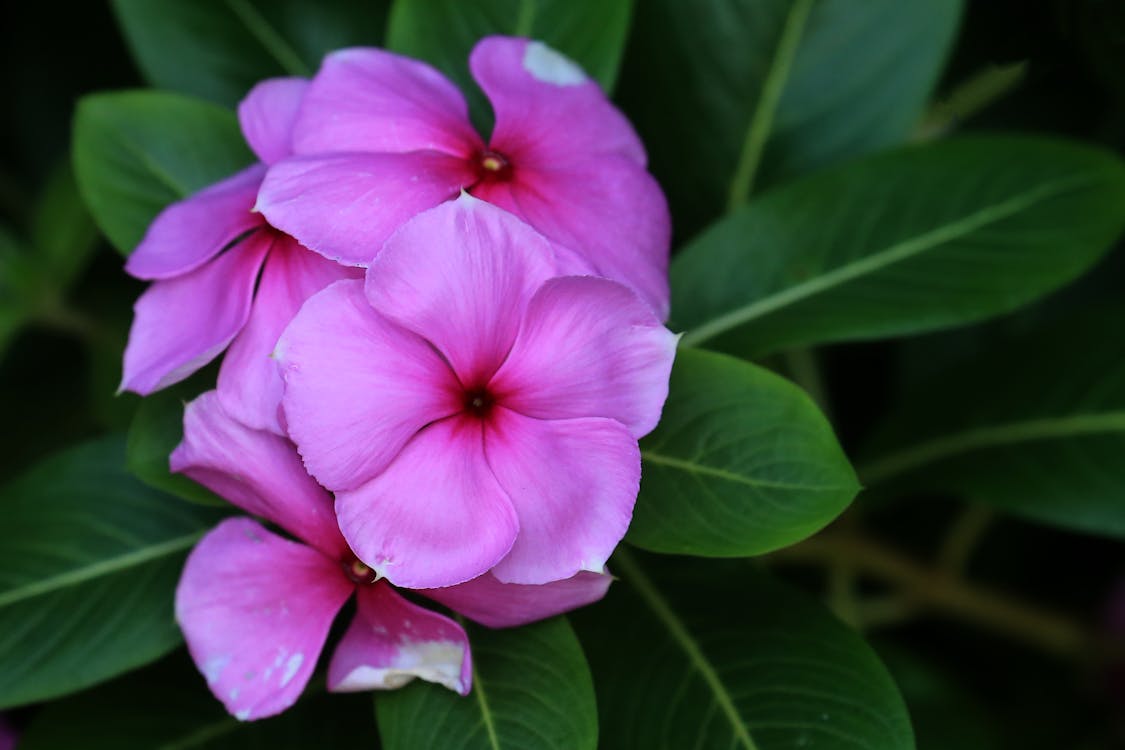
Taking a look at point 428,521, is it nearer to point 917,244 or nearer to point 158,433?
point 158,433

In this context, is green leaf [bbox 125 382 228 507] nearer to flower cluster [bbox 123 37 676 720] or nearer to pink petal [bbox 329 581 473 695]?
flower cluster [bbox 123 37 676 720]

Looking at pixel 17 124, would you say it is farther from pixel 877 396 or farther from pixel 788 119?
pixel 877 396

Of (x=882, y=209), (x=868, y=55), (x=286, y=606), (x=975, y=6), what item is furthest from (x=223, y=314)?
(x=975, y=6)

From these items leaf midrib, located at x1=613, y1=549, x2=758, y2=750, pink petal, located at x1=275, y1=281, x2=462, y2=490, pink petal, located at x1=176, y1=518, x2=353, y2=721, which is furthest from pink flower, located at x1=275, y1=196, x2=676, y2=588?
leaf midrib, located at x1=613, y1=549, x2=758, y2=750

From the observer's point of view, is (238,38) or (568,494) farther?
(238,38)

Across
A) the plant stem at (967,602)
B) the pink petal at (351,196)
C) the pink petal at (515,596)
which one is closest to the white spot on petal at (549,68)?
the pink petal at (351,196)

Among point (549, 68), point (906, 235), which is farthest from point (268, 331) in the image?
point (906, 235)
